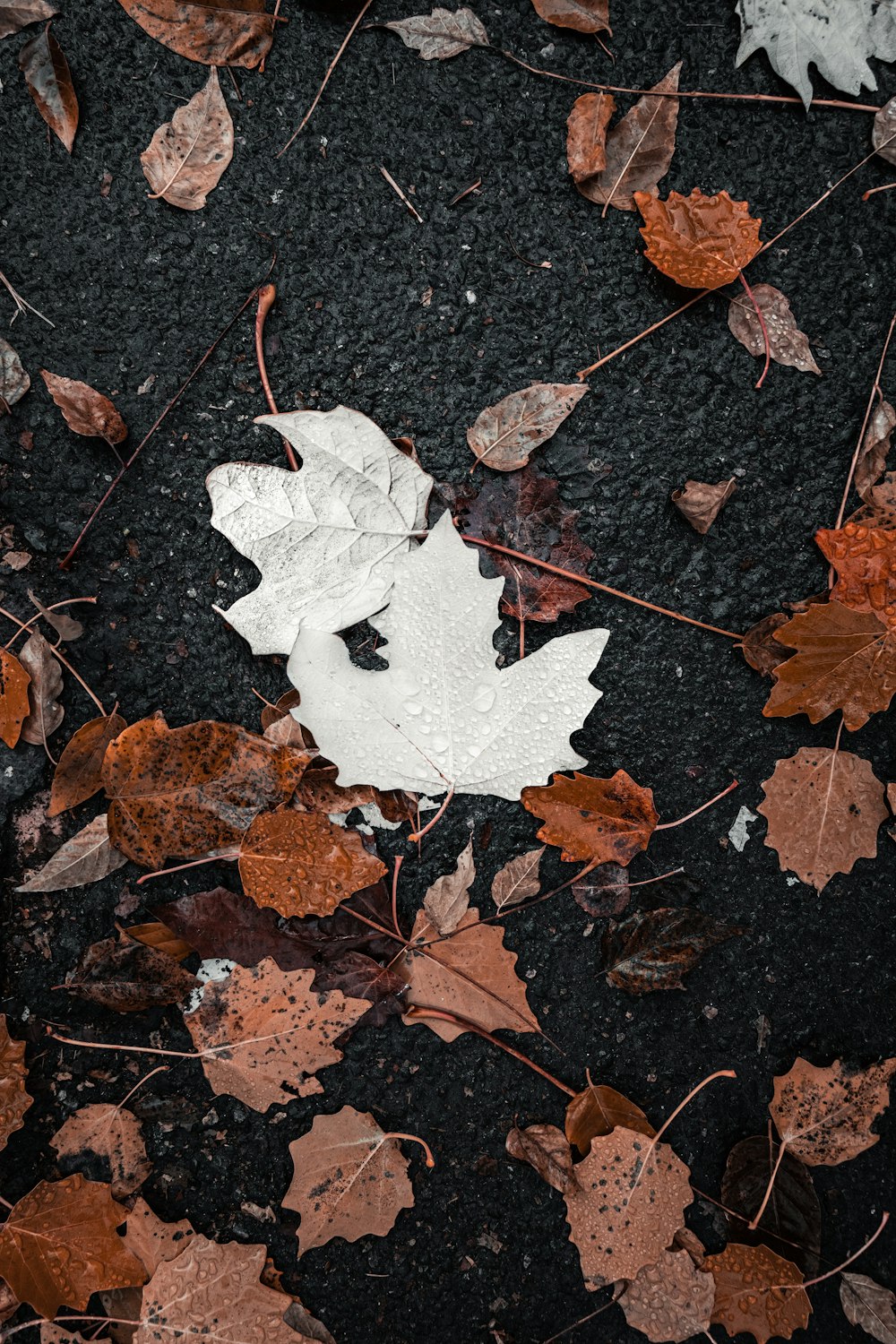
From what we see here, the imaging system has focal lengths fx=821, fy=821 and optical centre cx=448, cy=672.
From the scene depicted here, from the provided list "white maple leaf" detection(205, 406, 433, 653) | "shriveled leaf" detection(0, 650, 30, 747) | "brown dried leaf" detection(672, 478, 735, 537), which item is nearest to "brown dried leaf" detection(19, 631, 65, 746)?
"shriveled leaf" detection(0, 650, 30, 747)

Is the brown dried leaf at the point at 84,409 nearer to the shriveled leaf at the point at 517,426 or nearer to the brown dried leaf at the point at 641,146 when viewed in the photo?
the shriveled leaf at the point at 517,426

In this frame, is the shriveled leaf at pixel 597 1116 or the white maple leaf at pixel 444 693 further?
the shriveled leaf at pixel 597 1116

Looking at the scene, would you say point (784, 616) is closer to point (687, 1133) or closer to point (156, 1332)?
point (687, 1133)

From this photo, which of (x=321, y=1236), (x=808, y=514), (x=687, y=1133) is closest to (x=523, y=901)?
(x=687, y=1133)

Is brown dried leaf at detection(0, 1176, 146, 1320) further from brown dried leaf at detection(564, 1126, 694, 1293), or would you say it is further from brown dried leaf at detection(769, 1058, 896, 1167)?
brown dried leaf at detection(769, 1058, 896, 1167)

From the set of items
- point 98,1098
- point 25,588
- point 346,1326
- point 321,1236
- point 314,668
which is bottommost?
point 346,1326

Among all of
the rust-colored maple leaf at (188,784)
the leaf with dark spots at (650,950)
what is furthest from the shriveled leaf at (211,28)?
the leaf with dark spots at (650,950)
